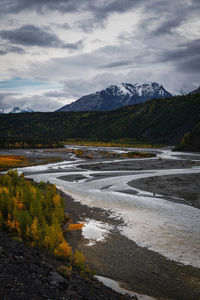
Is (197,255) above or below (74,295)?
below

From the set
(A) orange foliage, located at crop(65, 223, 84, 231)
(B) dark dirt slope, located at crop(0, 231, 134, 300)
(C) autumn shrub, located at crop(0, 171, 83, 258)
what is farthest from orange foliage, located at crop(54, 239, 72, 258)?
(A) orange foliage, located at crop(65, 223, 84, 231)

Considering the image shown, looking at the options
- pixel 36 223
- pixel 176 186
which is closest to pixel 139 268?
pixel 36 223

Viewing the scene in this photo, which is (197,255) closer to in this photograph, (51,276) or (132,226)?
(132,226)

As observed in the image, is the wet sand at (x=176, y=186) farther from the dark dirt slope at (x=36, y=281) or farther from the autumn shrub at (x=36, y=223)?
the dark dirt slope at (x=36, y=281)

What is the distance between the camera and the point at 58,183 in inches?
1382

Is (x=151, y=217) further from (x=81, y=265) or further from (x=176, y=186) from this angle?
(x=176, y=186)

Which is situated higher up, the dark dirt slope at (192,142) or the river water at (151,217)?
the dark dirt slope at (192,142)

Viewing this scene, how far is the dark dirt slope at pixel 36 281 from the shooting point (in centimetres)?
761

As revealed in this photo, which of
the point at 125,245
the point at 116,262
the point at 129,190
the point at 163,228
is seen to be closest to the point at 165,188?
the point at 129,190

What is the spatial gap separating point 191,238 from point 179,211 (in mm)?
5908

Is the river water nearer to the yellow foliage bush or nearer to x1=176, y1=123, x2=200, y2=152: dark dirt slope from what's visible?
the yellow foliage bush

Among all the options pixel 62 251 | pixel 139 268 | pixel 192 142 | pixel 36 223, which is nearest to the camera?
pixel 139 268

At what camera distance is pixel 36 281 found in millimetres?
8406

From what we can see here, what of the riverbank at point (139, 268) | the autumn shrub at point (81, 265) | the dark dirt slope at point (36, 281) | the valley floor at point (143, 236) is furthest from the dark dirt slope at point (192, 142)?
the dark dirt slope at point (36, 281)
